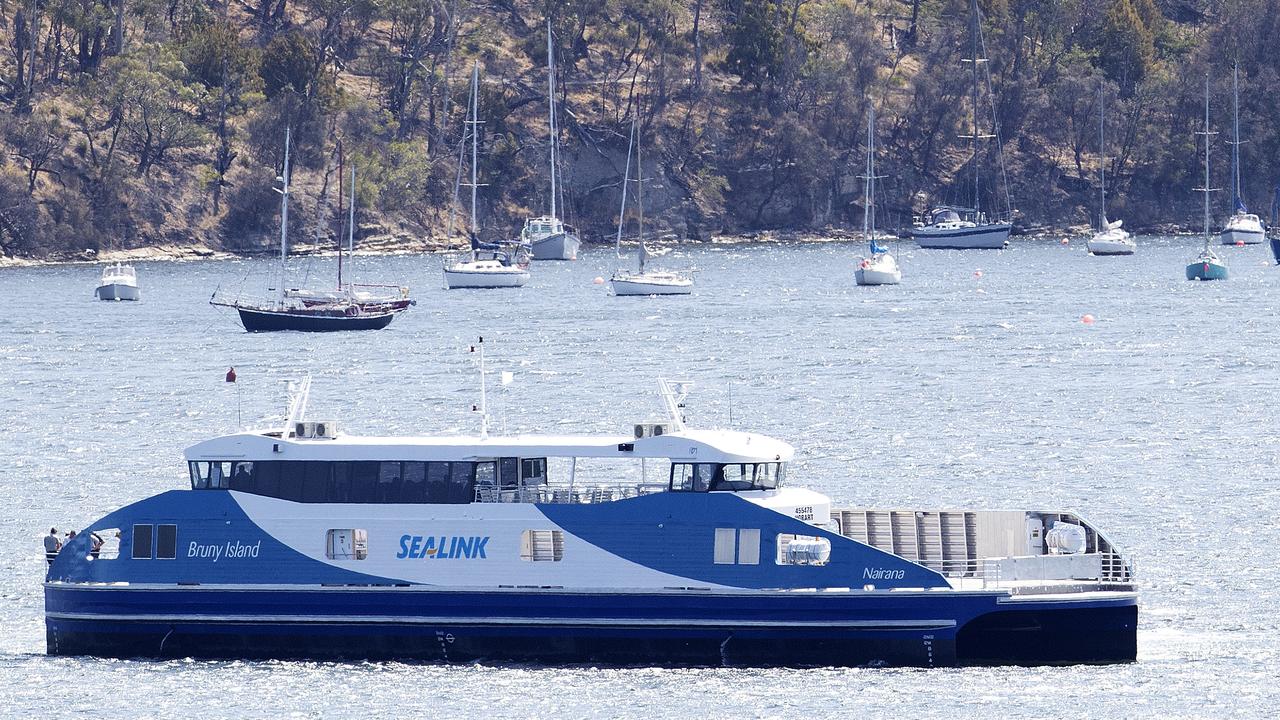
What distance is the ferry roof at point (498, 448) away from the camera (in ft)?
123

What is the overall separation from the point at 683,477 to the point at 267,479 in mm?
7404

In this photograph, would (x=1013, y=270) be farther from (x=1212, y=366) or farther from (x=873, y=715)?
(x=873, y=715)

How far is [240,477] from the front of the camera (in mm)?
38719

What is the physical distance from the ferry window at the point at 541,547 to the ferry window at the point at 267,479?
4525 millimetres

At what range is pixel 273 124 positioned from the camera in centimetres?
19925

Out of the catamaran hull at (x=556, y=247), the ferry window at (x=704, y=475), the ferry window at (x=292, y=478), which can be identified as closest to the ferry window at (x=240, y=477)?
the ferry window at (x=292, y=478)

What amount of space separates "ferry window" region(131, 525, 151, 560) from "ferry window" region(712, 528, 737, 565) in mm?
10084

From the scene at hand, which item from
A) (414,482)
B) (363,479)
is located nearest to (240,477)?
(363,479)

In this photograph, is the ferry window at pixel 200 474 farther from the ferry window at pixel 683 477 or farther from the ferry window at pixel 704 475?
the ferry window at pixel 704 475

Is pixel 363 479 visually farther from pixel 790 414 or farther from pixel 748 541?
pixel 790 414

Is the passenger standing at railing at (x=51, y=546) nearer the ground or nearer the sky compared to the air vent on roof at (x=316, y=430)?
nearer the ground

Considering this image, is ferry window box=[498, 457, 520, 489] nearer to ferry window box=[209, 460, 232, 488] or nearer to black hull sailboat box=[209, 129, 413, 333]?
ferry window box=[209, 460, 232, 488]

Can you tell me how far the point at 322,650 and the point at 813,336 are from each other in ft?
257

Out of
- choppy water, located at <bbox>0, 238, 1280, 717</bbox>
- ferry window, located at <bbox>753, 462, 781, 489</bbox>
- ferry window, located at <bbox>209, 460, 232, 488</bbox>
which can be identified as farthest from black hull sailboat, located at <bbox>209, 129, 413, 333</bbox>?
ferry window, located at <bbox>753, 462, 781, 489</bbox>
